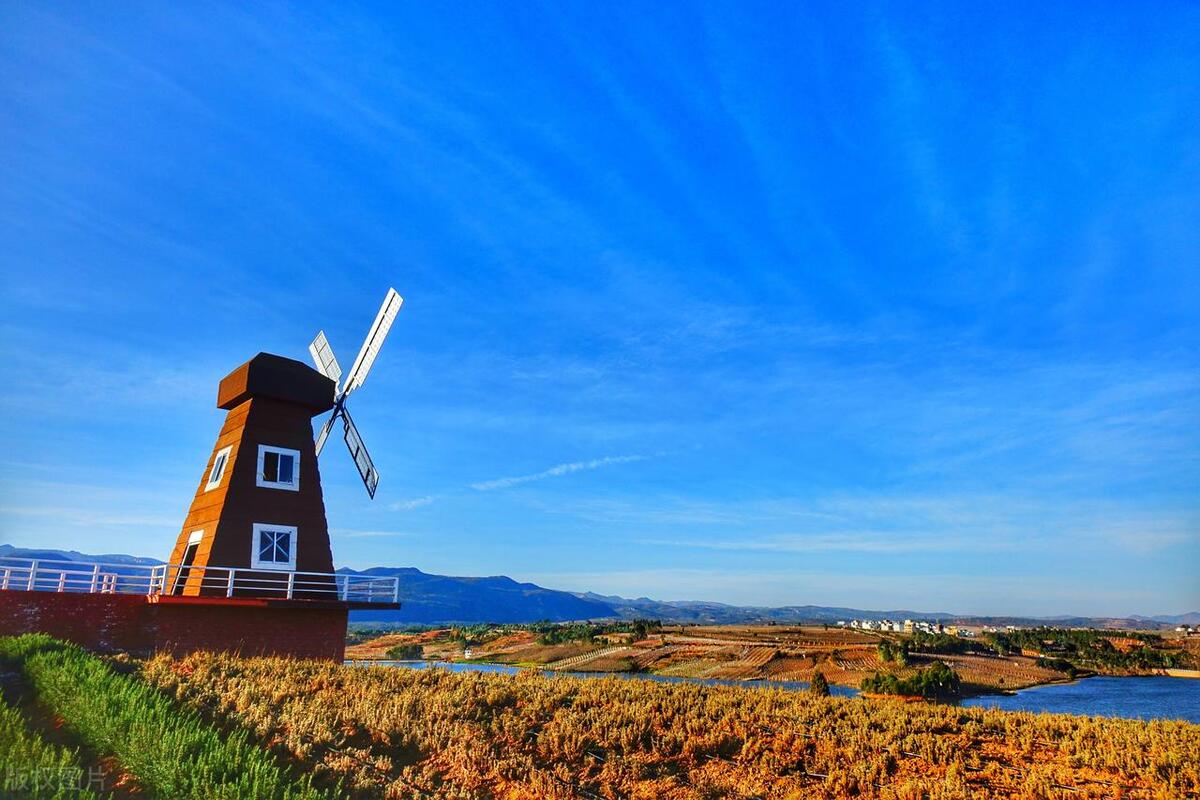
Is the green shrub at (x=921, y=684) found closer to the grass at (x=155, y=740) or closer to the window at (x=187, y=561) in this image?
the window at (x=187, y=561)

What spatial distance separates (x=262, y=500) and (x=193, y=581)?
3082 mm

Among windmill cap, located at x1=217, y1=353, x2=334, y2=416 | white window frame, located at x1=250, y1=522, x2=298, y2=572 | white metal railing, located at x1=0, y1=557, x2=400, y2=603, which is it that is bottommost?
white metal railing, located at x1=0, y1=557, x2=400, y2=603

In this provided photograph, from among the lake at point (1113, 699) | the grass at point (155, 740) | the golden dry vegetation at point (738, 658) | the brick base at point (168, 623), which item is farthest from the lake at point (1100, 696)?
the grass at point (155, 740)

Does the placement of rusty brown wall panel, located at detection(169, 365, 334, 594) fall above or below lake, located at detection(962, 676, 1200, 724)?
above

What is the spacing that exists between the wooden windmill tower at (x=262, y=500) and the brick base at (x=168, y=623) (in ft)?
2.21

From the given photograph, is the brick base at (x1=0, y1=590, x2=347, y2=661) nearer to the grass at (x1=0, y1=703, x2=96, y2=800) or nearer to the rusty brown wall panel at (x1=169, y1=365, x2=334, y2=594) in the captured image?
the rusty brown wall panel at (x1=169, y1=365, x2=334, y2=594)

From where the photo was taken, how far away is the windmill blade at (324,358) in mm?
29531

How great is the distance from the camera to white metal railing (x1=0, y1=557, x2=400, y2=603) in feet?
66.1

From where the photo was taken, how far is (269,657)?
68.1ft

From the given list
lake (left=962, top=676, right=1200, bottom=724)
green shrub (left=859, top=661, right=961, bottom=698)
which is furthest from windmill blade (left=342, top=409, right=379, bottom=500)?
green shrub (left=859, top=661, right=961, bottom=698)

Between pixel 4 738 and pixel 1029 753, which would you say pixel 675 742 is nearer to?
pixel 1029 753

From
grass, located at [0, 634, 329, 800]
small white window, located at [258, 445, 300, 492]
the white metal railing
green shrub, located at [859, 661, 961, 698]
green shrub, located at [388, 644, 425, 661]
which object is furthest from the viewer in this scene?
green shrub, located at [388, 644, 425, 661]

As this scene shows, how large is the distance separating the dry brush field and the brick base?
105 inches

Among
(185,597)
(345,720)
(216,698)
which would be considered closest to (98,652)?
(185,597)
